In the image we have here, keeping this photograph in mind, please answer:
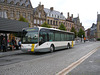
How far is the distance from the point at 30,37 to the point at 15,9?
30783 mm

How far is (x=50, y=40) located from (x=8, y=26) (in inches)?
233

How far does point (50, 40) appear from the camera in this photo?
14281mm

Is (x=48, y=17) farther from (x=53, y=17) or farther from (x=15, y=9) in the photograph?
(x=15, y=9)

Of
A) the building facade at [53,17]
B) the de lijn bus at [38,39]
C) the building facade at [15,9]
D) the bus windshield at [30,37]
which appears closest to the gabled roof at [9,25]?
the de lijn bus at [38,39]

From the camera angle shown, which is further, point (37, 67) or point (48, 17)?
point (48, 17)

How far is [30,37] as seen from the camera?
1278cm

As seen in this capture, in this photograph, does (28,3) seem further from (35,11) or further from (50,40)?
(50,40)

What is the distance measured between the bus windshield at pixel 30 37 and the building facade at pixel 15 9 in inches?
1106

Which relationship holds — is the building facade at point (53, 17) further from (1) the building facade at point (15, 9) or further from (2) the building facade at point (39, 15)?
(1) the building facade at point (15, 9)

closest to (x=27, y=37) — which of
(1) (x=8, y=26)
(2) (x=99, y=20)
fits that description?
(1) (x=8, y=26)

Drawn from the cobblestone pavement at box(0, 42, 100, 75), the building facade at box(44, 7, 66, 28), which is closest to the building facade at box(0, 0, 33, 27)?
the building facade at box(44, 7, 66, 28)

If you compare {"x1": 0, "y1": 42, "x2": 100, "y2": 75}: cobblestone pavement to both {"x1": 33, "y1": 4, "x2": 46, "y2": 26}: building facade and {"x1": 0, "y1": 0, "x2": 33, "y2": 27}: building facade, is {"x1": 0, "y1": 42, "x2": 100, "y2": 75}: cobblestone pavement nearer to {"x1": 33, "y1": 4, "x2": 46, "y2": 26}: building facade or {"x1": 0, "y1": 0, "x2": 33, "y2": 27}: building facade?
{"x1": 0, "y1": 0, "x2": 33, "y2": 27}: building facade

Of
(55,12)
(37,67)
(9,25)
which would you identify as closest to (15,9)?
(55,12)

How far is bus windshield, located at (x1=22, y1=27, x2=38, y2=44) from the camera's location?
12555 millimetres
